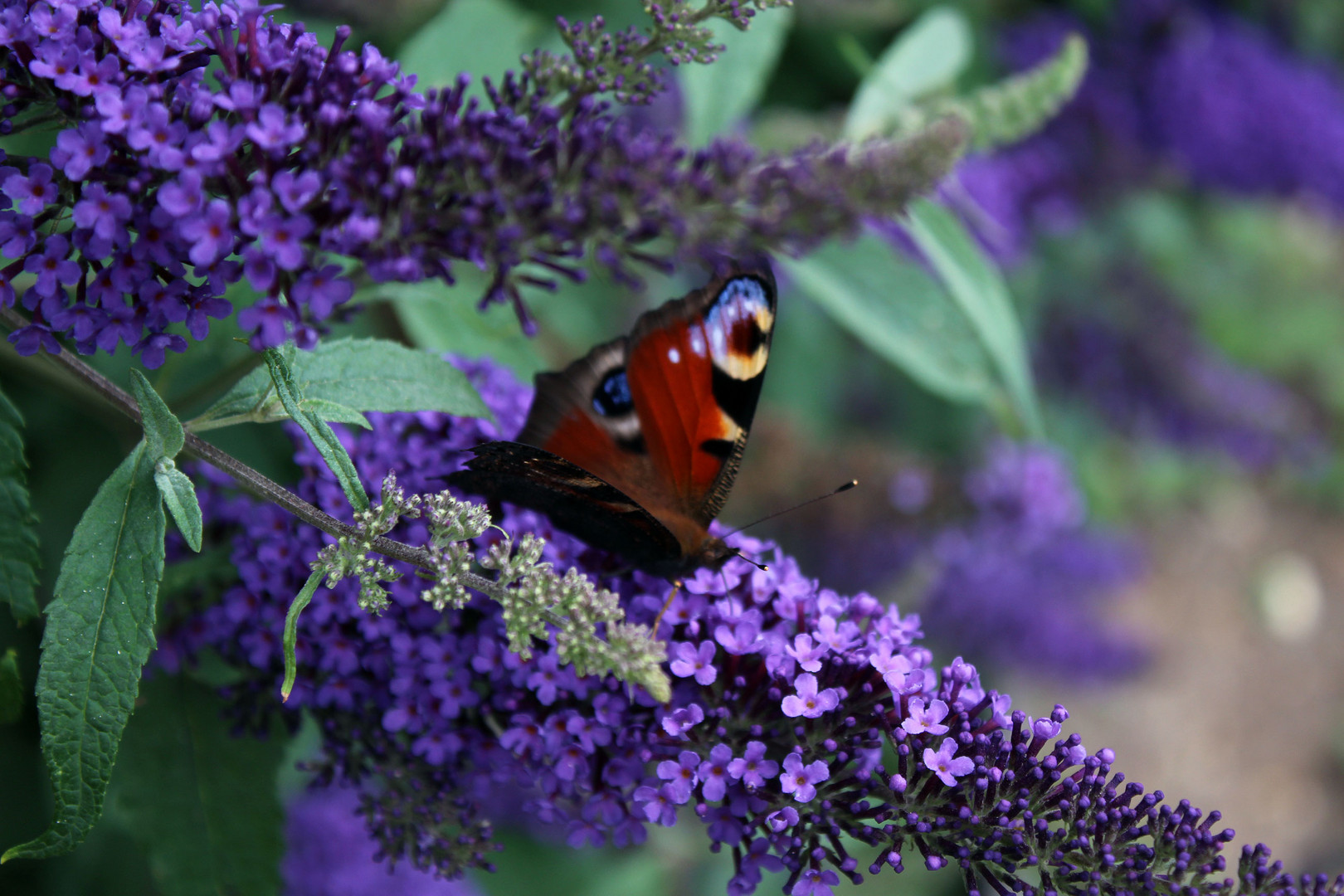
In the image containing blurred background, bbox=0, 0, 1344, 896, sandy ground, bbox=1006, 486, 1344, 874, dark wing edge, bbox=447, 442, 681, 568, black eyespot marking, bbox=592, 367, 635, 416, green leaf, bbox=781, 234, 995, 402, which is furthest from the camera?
sandy ground, bbox=1006, 486, 1344, 874

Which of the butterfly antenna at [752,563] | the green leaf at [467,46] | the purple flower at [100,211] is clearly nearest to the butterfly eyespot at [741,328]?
the butterfly antenna at [752,563]

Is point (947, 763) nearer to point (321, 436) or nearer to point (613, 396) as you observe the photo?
point (613, 396)

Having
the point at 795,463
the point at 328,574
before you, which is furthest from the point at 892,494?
the point at 328,574

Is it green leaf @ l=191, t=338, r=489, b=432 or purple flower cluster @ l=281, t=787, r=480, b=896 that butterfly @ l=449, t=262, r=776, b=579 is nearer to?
green leaf @ l=191, t=338, r=489, b=432

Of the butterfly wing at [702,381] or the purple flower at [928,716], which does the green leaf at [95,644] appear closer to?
the butterfly wing at [702,381]

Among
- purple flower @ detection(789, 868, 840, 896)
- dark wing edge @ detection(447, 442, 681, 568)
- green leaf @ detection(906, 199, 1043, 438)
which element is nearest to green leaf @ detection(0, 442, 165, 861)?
dark wing edge @ detection(447, 442, 681, 568)

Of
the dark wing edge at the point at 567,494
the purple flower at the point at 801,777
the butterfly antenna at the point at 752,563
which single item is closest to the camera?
the purple flower at the point at 801,777
